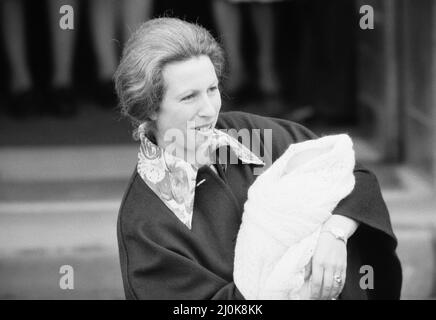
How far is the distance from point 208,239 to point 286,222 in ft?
0.78

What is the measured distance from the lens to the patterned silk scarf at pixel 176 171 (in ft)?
7.75

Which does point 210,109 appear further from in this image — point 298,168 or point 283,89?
point 283,89

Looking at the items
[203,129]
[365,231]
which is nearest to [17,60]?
[203,129]

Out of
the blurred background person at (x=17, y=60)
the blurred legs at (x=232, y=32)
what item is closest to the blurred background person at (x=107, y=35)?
the blurred background person at (x=17, y=60)

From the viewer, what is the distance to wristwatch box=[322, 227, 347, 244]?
2213 mm

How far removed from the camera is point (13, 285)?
472 cm

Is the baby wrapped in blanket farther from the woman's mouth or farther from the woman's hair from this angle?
the woman's hair

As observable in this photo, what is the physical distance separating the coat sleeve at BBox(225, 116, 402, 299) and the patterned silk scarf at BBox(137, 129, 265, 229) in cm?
10

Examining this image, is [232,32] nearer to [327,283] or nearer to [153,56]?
[153,56]

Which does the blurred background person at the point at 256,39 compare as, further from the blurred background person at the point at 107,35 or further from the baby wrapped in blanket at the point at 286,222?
the baby wrapped in blanket at the point at 286,222

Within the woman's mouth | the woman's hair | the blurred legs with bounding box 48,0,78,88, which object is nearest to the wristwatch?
the woman's mouth

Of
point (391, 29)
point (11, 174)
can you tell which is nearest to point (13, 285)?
point (11, 174)

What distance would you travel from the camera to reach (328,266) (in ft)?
7.16
